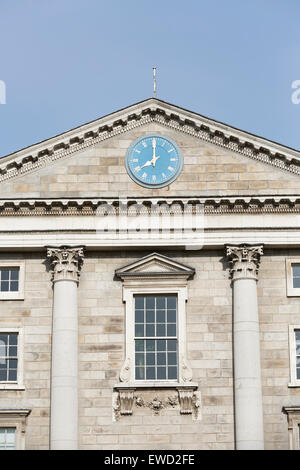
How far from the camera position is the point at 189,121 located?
4712 centimetres

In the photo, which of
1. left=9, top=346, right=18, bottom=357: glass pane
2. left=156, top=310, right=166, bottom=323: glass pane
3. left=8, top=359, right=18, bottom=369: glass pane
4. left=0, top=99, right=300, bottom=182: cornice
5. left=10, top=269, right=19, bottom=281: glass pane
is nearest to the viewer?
left=8, top=359, right=18, bottom=369: glass pane

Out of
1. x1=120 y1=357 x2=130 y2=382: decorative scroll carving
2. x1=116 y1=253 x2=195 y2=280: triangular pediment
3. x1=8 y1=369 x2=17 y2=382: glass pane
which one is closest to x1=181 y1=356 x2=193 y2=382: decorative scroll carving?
x1=120 y1=357 x2=130 y2=382: decorative scroll carving

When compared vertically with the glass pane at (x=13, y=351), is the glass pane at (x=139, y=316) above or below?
above

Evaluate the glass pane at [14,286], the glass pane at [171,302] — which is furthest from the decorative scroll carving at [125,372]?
the glass pane at [14,286]

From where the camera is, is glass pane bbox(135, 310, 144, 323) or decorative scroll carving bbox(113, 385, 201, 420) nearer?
decorative scroll carving bbox(113, 385, 201, 420)

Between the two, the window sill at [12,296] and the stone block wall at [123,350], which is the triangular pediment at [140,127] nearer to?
the stone block wall at [123,350]

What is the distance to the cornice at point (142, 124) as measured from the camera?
153ft

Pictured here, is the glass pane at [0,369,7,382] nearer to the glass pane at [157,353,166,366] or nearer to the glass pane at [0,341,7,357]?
the glass pane at [0,341,7,357]

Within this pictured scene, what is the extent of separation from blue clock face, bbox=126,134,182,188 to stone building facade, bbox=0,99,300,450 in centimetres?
28

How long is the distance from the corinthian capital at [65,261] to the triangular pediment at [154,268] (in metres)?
1.47

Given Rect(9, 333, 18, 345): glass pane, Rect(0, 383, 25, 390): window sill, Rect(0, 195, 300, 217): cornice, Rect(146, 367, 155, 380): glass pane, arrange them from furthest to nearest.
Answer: Rect(0, 195, 300, 217): cornice, Rect(9, 333, 18, 345): glass pane, Rect(146, 367, 155, 380): glass pane, Rect(0, 383, 25, 390): window sill

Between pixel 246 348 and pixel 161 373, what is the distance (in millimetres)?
3059

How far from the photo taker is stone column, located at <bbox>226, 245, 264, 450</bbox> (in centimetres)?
4381
